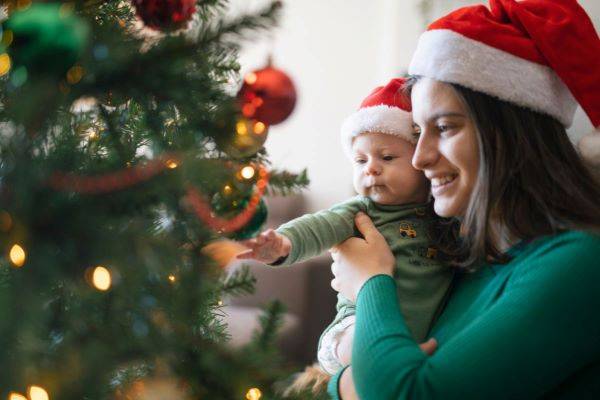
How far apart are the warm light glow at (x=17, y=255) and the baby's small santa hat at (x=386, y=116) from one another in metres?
0.81

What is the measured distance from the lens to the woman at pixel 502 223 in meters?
0.76

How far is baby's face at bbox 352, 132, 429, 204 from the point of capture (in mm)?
1147

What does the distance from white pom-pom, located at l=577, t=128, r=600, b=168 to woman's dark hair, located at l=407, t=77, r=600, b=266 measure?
54 millimetres

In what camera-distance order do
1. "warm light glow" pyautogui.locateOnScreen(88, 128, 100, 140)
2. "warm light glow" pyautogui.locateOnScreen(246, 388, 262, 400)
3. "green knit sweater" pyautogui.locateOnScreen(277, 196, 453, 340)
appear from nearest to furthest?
"warm light glow" pyautogui.locateOnScreen(246, 388, 262, 400), "warm light glow" pyautogui.locateOnScreen(88, 128, 100, 140), "green knit sweater" pyautogui.locateOnScreen(277, 196, 453, 340)

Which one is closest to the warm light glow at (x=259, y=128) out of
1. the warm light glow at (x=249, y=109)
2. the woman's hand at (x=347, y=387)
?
the warm light glow at (x=249, y=109)

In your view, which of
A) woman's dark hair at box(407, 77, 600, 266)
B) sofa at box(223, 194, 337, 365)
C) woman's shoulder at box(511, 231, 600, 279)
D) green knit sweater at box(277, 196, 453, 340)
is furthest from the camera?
sofa at box(223, 194, 337, 365)

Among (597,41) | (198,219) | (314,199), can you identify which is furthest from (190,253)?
(314,199)

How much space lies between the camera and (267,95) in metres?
0.79

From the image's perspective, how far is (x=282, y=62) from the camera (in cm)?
363

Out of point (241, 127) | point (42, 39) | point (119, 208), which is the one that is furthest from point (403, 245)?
point (42, 39)

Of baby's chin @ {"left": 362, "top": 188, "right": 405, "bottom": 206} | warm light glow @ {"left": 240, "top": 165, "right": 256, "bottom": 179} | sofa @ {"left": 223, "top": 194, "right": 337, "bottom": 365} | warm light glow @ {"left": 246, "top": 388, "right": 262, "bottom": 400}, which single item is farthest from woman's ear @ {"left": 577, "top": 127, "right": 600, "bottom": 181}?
sofa @ {"left": 223, "top": 194, "right": 337, "bottom": 365}

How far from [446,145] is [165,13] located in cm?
54

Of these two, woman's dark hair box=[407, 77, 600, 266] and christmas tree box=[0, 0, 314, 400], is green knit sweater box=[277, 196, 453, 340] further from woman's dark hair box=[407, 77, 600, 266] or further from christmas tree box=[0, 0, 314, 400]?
christmas tree box=[0, 0, 314, 400]

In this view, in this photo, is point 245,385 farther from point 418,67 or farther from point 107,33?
point 418,67
